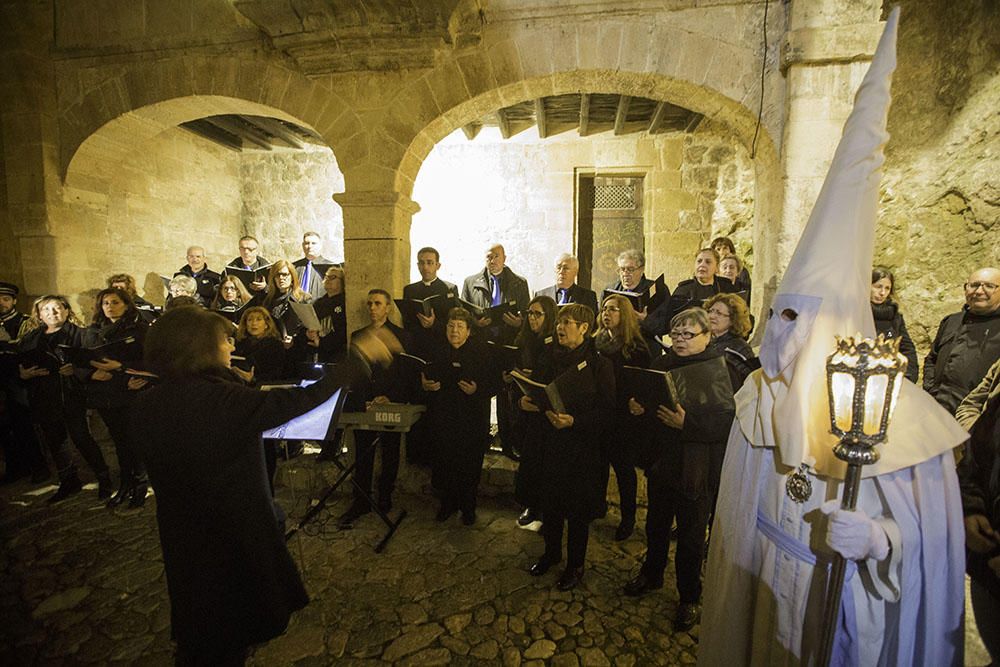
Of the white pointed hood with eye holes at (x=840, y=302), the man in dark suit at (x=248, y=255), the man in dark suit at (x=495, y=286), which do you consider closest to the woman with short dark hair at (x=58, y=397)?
the man in dark suit at (x=248, y=255)

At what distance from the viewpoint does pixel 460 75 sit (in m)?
4.42

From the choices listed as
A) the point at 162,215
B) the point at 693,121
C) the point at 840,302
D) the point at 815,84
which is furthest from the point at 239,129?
the point at 840,302

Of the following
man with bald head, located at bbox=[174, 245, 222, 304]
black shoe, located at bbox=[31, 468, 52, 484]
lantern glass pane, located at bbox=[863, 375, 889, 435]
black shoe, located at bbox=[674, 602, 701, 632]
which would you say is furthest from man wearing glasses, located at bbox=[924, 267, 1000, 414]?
black shoe, located at bbox=[31, 468, 52, 484]

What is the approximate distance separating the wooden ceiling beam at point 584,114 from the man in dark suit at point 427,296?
3.14 m

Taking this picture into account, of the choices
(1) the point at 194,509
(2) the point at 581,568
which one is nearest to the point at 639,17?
(2) the point at 581,568

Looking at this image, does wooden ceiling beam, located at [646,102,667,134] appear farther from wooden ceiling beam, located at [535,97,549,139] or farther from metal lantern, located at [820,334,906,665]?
metal lantern, located at [820,334,906,665]

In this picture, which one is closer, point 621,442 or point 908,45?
point 621,442

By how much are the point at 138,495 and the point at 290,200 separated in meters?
6.30

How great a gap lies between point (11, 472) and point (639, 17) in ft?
24.5

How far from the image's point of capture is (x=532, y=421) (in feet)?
10.6

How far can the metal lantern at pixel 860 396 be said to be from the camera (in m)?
1.14

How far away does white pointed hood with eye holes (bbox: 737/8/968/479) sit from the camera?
1.34 meters

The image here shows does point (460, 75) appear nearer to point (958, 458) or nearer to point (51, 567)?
point (958, 458)

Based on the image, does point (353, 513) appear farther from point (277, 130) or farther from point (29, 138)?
point (277, 130)
